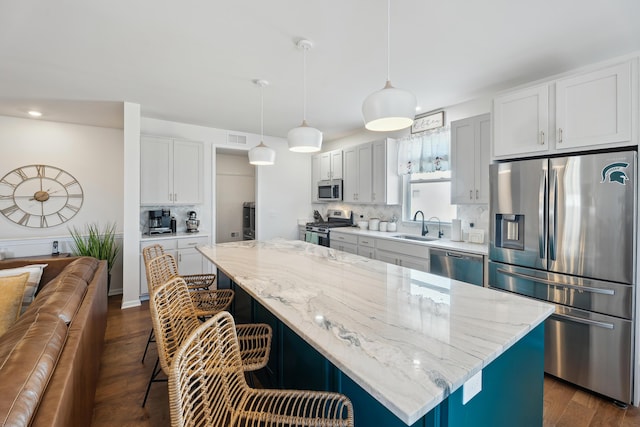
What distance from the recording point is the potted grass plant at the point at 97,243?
3.74 meters

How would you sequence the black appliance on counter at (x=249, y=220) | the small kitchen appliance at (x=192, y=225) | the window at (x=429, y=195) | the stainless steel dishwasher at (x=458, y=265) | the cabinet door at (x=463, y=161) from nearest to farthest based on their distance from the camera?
the stainless steel dishwasher at (x=458, y=265)
the cabinet door at (x=463, y=161)
the window at (x=429, y=195)
the small kitchen appliance at (x=192, y=225)
the black appliance on counter at (x=249, y=220)

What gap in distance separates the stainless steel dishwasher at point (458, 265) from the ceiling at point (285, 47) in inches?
70.6

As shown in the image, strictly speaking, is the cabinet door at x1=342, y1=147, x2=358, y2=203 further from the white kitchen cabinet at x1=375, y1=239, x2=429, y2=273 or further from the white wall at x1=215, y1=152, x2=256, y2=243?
the white wall at x1=215, y1=152, x2=256, y2=243

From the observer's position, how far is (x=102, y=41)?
86.9 inches

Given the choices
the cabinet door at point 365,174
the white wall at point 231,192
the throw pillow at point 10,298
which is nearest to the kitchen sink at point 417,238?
the cabinet door at point 365,174

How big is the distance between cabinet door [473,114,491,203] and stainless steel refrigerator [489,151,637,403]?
0.54m

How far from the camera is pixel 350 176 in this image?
484 centimetres

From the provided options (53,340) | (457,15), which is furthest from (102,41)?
(457,15)

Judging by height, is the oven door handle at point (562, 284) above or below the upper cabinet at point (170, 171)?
below

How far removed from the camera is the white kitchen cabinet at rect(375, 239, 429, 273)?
3248 millimetres

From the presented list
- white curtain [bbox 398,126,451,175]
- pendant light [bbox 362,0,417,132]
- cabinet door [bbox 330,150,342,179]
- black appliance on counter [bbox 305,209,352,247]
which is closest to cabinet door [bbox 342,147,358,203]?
cabinet door [bbox 330,150,342,179]

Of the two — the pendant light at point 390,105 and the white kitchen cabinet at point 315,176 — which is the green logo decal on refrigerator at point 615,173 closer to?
the pendant light at point 390,105

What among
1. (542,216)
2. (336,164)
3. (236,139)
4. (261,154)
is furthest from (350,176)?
(542,216)

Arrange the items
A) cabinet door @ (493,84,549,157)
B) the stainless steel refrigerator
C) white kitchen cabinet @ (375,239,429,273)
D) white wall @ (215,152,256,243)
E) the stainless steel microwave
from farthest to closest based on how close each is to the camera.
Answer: white wall @ (215,152,256,243)
the stainless steel microwave
white kitchen cabinet @ (375,239,429,273)
cabinet door @ (493,84,549,157)
the stainless steel refrigerator
